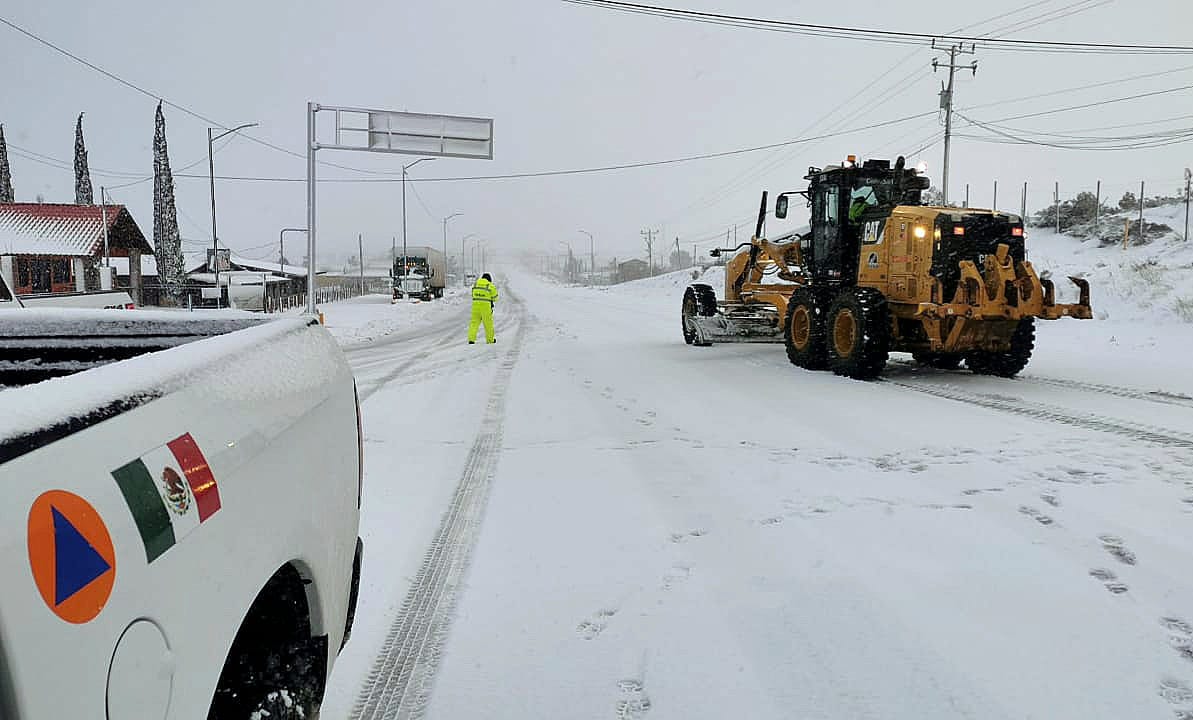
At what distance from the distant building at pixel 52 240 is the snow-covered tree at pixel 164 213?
3162 mm

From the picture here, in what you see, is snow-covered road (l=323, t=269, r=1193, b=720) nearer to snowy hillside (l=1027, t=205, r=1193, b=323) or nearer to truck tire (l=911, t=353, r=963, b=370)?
truck tire (l=911, t=353, r=963, b=370)

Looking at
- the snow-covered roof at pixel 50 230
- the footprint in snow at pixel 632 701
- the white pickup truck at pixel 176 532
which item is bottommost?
the footprint in snow at pixel 632 701

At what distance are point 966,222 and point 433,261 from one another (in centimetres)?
5070

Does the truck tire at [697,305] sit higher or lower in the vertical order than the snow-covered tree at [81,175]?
lower

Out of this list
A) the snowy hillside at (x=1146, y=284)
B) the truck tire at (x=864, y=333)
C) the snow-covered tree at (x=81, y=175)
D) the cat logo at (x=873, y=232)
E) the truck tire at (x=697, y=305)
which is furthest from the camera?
the snow-covered tree at (x=81, y=175)

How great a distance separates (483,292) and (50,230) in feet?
92.1

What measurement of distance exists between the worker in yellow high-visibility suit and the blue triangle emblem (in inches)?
644

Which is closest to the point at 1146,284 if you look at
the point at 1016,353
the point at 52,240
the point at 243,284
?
the point at 1016,353

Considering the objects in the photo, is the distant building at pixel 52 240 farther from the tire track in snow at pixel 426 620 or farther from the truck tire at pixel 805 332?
the tire track in snow at pixel 426 620

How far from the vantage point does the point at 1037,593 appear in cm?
408

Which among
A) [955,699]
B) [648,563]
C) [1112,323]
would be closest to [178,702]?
[955,699]

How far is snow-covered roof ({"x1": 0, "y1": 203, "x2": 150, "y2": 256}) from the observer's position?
3541 centimetres

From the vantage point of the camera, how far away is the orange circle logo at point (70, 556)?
1202 mm

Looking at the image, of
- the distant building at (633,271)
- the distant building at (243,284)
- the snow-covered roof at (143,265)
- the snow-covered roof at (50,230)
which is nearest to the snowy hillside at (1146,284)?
the distant building at (243,284)
